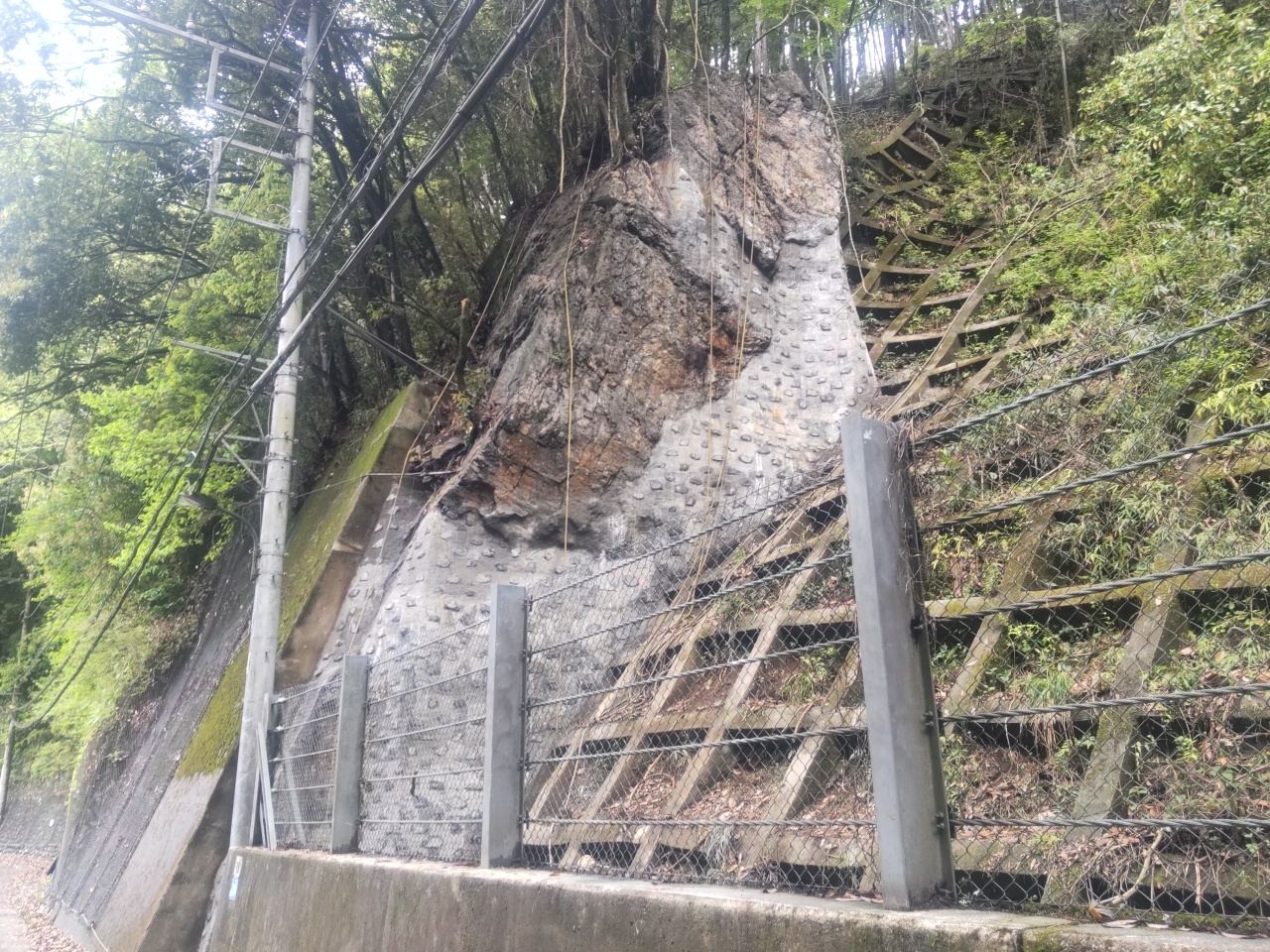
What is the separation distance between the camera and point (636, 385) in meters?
8.22

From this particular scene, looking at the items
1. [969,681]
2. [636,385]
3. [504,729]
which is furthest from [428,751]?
[636,385]

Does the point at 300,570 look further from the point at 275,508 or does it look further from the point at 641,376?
the point at 641,376

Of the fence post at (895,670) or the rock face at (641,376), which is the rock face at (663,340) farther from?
the fence post at (895,670)

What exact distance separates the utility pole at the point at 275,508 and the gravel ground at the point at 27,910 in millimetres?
4908

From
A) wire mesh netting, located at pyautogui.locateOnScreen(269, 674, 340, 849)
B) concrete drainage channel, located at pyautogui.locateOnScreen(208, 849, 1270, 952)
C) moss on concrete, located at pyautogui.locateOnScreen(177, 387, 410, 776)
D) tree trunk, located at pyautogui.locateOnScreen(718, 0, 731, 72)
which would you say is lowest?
concrete drainage channel, located at pyautogui.locateOnScreen(208, 849, 1270, 952)

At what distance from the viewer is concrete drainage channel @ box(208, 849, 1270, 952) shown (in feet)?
6.39

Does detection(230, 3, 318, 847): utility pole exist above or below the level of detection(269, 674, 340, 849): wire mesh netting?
above

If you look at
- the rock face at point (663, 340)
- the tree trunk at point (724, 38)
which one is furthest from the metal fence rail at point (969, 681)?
the tree trunk at point (724, 38)

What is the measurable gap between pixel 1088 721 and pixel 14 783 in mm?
29039

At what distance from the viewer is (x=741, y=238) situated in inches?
357

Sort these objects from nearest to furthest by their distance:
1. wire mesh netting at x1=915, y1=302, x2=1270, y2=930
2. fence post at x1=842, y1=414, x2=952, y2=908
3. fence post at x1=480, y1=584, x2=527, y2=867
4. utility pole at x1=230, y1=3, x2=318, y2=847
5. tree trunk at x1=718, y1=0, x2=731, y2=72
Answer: wire mesh netting at x1=915, y1=302, x2=1270, y2=930 → fence post at x1=842, y1=414, x2=952, y2=908 → fence post at x1=480, y1=584, x2=527, y2=867 → utility pole at x1=230, y1=3, x2=318, y2=847 → tree trunk at x1=718, y1=0, x2=731, y2=72

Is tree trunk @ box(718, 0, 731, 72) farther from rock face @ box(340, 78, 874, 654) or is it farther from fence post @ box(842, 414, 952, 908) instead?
fence post @ box(842, 414, 952, 908)

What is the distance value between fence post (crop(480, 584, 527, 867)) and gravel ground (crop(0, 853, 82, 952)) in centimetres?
879

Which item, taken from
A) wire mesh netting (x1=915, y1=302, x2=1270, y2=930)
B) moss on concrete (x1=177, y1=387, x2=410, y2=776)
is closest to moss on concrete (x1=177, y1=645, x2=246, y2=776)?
moss on concrete (x1=177, y1=387, x2=410, y2=776)
